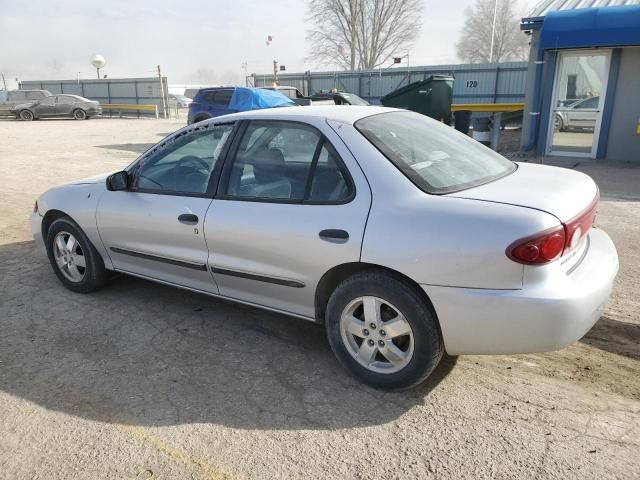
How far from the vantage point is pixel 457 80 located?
77.2ft

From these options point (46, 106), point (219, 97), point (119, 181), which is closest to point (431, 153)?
point (119, 181)

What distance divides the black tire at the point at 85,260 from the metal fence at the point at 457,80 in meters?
21.6

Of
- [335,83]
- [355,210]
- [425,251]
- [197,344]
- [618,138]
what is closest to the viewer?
[425,251]

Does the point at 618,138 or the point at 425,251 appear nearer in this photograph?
the point at 425,251

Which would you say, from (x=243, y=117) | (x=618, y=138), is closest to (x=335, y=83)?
(x=618, y=138)

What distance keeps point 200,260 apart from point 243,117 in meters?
1.03

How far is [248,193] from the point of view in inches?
135

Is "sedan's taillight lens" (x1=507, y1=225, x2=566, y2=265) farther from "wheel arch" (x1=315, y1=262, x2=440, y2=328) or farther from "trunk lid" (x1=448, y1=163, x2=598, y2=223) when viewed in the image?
"wheel arch" (x1=315, y1=262, x2=440, y2=328)

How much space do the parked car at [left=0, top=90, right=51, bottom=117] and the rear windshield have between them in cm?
3050

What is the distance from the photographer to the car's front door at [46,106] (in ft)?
93.4

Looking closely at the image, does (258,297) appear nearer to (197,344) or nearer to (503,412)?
(197,344)

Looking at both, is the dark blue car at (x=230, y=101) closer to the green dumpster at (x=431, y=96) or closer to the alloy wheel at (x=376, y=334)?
the green dumpster at (x=431, y=96)

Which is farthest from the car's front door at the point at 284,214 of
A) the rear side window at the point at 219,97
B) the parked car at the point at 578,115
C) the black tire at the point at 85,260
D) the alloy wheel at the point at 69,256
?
the rear side window at the point at 219,97

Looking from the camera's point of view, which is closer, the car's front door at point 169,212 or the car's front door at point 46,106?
the car's front door at point 169,212
